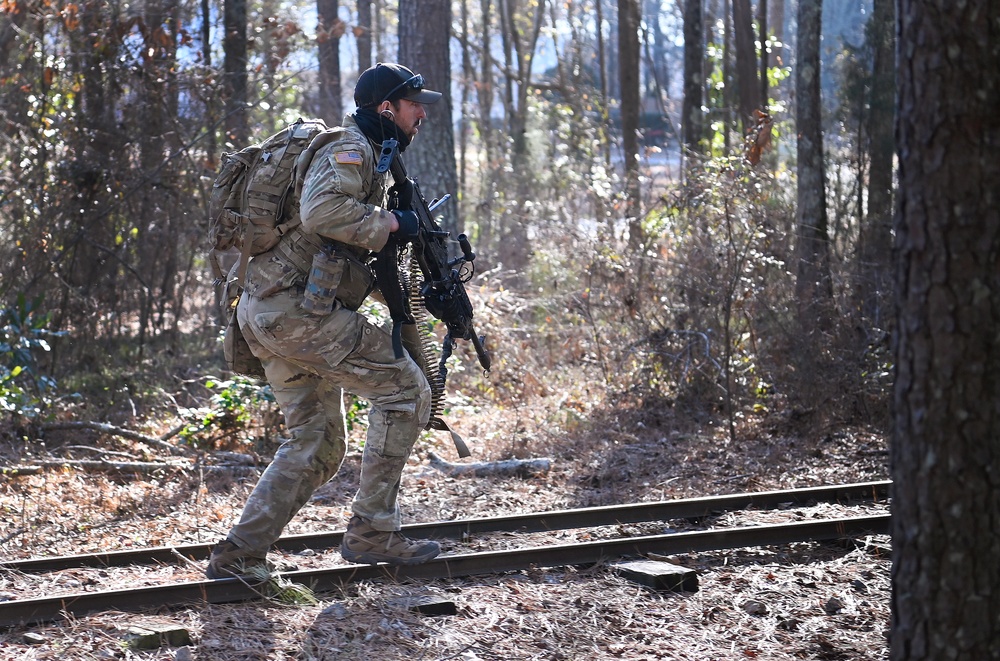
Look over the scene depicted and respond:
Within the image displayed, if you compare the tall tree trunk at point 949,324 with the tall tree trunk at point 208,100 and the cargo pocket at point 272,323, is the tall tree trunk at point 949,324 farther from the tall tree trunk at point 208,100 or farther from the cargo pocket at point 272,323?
the tall tree trunk at point 208,100

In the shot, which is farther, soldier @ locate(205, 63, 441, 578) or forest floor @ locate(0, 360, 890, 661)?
soldier @ locate(205, 63, 441, 578)

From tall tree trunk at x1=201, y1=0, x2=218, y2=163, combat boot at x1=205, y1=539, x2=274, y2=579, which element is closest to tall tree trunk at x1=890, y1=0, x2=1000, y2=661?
combat boot at x1=205, y1=539, x2=274, y2=579

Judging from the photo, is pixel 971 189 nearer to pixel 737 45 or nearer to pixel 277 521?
pixel 277 521

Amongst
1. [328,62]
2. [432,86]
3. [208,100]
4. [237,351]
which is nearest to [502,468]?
[237,351]

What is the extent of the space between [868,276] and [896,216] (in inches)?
263

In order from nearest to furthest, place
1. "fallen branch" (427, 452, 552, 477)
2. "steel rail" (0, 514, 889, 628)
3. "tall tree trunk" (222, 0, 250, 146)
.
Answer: "steel rail" (0, 514, 889, 628)
"fallen branch" (427, 452, 552, 477)
"tall tree trunk" (222, 0, 250, 146)

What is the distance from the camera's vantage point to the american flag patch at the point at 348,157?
4.36 metres

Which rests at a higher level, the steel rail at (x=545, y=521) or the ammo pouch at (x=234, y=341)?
the ammo pouch at (x=234, y=341)

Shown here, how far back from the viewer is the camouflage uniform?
439 cm

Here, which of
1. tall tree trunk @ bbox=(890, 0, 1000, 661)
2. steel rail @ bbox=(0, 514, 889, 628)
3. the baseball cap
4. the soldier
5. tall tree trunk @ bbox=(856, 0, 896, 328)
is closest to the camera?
tall tree trunk @ bbox=(890, 0, 1000, 661)

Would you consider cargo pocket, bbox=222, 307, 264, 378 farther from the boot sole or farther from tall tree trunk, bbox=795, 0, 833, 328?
tall tree trunk, bbox=795, 0, 833, 328

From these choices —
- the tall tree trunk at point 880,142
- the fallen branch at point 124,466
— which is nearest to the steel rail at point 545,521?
the fallen branch at point 124,466

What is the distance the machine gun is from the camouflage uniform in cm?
9

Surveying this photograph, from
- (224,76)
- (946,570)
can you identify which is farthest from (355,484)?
(224,76)
